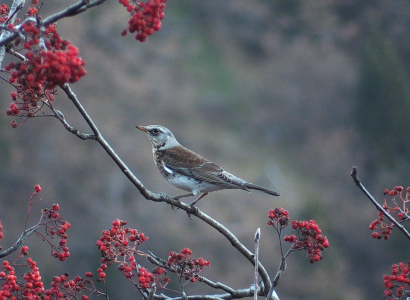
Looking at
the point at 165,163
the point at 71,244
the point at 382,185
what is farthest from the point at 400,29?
the point at 165,163

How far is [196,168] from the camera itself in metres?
5.17

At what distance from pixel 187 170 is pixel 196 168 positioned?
0.30 feet

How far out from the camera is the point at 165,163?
5.35m

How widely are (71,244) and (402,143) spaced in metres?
13.2

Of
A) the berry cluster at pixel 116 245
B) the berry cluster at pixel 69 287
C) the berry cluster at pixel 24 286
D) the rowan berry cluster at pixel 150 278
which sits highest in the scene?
the berry cluster at pixel 116 245

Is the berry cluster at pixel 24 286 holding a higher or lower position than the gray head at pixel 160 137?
lower

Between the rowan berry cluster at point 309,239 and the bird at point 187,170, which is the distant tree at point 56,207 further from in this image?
the bird at point 187,170

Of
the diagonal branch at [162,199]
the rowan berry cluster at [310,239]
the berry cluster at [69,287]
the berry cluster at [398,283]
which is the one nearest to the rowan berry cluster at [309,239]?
the rowan berry cluster at [310,239]

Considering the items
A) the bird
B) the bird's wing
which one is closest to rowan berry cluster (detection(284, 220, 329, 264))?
the bird

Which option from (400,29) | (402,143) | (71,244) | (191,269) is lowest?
(191,269)

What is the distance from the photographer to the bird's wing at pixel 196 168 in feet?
15.9

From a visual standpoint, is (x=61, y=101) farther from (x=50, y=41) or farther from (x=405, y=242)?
(x=50, y=41)

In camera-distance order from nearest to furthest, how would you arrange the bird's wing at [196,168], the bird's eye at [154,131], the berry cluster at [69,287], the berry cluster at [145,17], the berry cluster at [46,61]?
the berry cluster at [46,61] → the berry cluster at [145,17] → the berry cluster at [69,287] → the bird's wing at [196,168] → the bird's eye at [154,131]

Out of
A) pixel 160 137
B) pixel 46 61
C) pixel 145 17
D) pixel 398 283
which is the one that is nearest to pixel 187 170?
pixel 160 137
